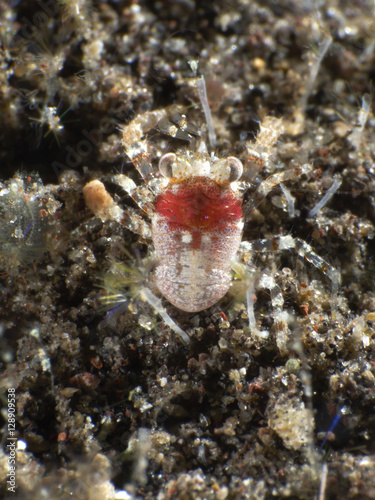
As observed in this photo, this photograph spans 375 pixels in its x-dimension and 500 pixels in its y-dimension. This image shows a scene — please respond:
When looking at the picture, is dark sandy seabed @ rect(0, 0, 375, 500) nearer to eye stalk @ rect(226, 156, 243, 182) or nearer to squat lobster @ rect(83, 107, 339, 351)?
squat lobster @ rect(83, 107, 339, 351)

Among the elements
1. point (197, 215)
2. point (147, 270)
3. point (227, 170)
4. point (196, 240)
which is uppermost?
point (227, 170)

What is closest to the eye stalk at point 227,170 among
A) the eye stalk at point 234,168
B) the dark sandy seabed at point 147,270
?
the eye stalk at point 234,168

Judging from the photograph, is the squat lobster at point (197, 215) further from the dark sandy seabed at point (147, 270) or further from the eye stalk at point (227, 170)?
the dark sandy seabed at point (147, 270)

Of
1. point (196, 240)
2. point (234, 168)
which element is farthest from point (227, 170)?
point (196, 240)

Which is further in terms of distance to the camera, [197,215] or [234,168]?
[234,168]

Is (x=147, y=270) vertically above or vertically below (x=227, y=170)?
below

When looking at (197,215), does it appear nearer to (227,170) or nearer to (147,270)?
(227,170)
